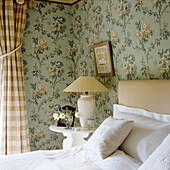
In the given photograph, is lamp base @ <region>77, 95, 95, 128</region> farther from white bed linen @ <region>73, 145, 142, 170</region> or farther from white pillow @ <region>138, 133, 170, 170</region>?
white pillow @ <region>138, 133, 170, 170</region>

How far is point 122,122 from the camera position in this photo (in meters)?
2.25

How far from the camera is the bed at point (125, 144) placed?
200 centimetres

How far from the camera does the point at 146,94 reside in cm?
255

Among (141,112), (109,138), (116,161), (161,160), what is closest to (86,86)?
(141,112)

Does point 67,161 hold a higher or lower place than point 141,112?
lower

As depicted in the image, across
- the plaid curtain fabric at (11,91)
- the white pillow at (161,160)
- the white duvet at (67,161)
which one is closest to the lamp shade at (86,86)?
the plaid curtain fabric at (11,91)

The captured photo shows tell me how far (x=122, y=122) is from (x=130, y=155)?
0.28m

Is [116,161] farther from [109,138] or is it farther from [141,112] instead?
[141,112]

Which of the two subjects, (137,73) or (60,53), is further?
(60,53)

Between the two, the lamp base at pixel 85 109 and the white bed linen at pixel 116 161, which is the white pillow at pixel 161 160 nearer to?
the white bed linen at pixel 116 161

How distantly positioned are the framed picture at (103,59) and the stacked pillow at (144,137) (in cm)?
102

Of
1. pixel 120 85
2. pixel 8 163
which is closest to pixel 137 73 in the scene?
pixel 120 85

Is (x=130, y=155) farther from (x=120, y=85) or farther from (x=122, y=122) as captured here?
(x=120, y=85)

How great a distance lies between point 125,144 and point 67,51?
210cm
